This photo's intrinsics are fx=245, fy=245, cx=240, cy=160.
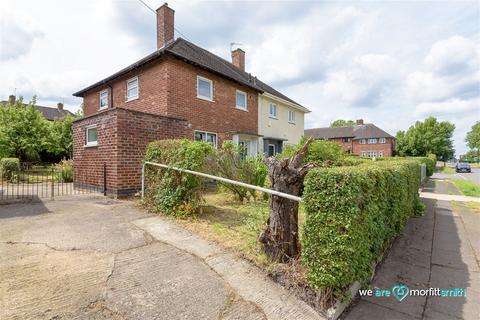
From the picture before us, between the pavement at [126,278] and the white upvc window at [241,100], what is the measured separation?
10872 mm

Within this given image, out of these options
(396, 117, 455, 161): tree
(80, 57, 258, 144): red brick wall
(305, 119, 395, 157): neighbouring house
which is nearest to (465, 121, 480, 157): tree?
(396, 117, 455, 161): tree

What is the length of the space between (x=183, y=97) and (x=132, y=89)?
3248mm

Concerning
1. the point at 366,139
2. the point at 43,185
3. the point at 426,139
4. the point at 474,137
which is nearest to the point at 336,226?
the point at 43,185

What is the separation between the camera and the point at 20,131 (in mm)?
15445

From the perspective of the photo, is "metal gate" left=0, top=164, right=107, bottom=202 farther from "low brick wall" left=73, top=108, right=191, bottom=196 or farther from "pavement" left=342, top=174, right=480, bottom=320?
Result: "pavement" left=342, top=174, right=480, bottom=320

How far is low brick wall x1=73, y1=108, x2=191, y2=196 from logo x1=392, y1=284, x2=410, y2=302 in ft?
22.4

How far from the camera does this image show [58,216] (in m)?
5.20

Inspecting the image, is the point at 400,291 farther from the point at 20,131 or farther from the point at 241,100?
the point at 20,131

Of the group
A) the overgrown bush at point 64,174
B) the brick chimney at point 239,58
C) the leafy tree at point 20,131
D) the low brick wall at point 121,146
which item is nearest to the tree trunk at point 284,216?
the low brick wall at point 121,146

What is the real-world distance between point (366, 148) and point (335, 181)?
53.4 m

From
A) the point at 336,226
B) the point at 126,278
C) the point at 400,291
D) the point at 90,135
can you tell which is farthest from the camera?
the point at 90,135

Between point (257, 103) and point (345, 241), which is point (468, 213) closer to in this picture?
point (345, 241)

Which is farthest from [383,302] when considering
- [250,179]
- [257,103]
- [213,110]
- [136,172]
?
[257,103]

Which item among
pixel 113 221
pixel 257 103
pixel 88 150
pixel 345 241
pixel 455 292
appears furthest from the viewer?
pixel 257 103
